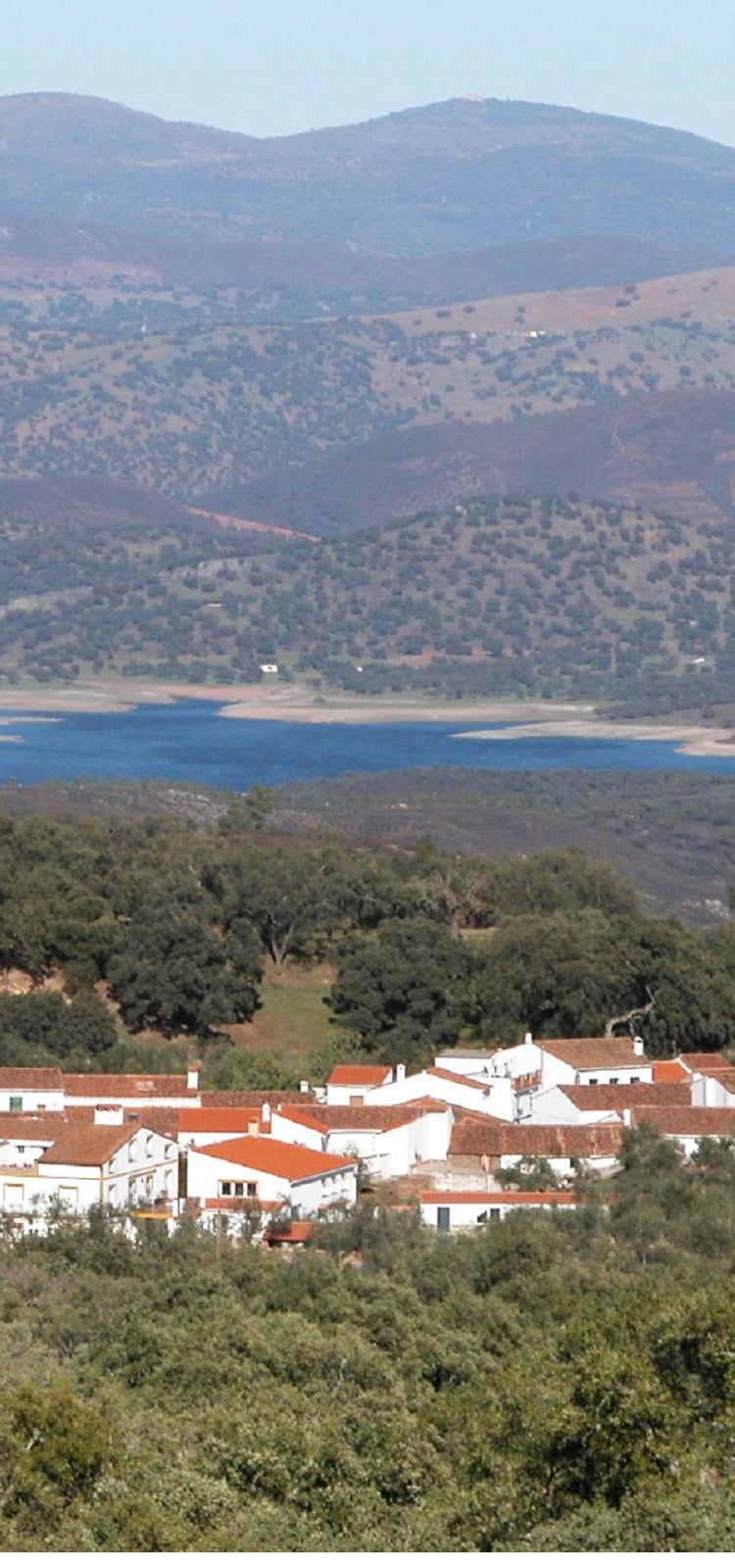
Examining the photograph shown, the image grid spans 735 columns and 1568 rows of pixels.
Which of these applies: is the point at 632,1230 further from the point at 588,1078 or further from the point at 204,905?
the point at 204,905

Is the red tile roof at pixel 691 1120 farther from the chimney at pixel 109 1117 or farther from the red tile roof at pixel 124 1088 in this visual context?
the chimney at pixel 109 1117

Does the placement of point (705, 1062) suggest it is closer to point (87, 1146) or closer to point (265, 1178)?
point (265, 1178)

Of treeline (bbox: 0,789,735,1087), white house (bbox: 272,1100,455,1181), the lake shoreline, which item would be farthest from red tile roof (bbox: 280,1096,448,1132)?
the lake shoreline

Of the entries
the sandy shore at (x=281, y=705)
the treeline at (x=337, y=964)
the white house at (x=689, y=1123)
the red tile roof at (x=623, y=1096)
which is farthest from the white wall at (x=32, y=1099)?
the sandy shore at (x=281, y=705)

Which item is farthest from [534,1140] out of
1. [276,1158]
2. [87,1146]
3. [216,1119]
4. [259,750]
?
[259,750]

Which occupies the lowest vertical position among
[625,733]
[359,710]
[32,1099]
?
[625,733]

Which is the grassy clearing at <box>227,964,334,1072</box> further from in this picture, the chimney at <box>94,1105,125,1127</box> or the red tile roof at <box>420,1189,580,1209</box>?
the red tile roof at <box>420,1189,580,1209</box>

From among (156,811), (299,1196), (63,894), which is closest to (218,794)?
(156,811)
